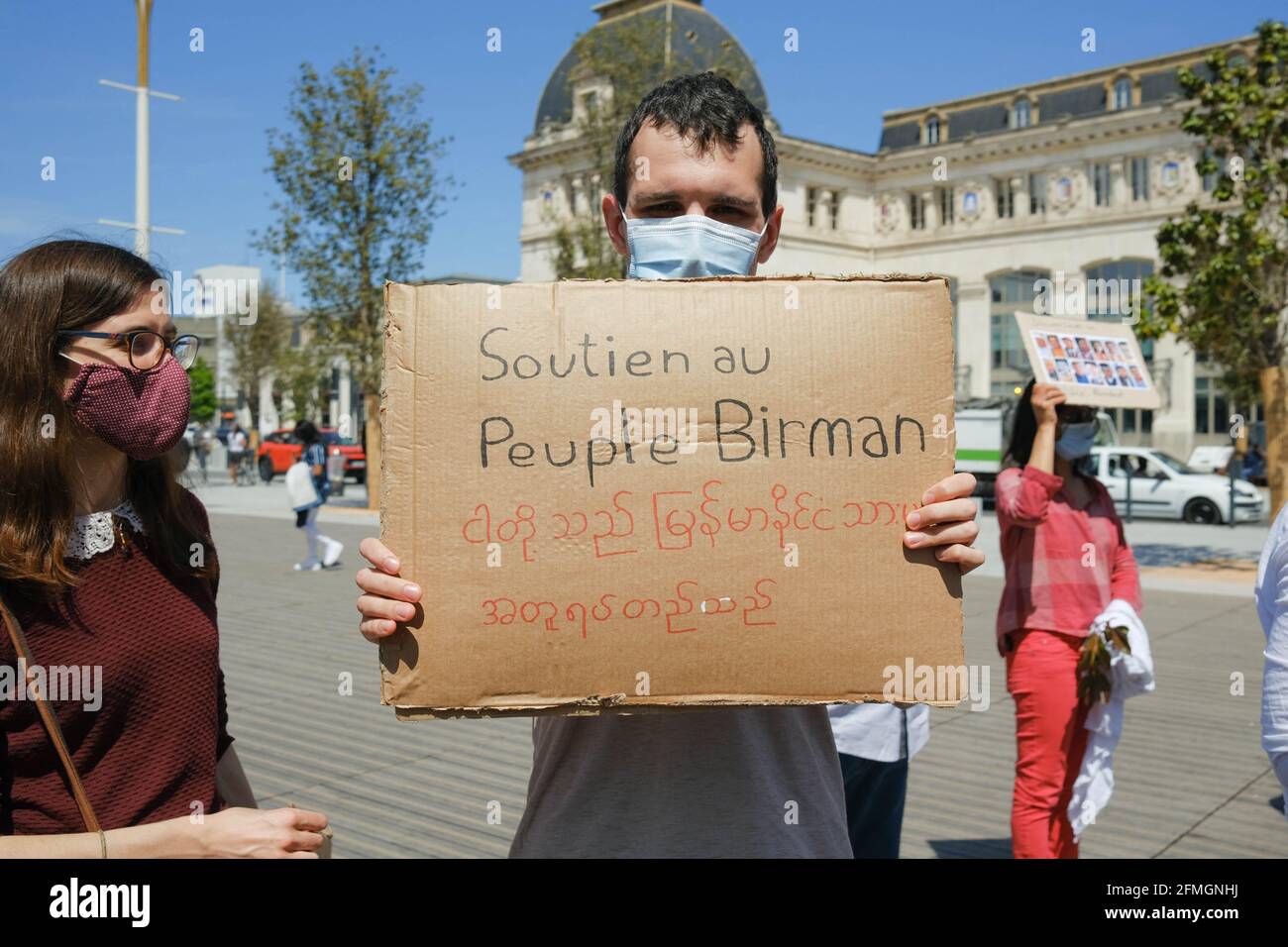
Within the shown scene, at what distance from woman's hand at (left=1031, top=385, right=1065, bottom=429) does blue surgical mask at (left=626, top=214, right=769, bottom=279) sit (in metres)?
2.64

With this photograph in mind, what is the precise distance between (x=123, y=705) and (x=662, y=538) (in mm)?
997

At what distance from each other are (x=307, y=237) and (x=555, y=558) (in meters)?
24.5

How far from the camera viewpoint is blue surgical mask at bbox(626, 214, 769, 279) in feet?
7.26

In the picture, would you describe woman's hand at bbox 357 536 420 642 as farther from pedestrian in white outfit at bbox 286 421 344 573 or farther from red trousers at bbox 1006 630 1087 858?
pedestrian in white outfit at bbox 286 421 344 573

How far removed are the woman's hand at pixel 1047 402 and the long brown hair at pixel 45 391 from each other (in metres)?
3.31

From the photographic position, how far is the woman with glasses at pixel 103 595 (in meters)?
1.99

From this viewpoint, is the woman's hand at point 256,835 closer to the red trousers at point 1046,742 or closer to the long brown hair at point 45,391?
the long brown hair at point 45,391

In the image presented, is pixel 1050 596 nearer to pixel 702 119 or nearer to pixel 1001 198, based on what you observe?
pixel 702 119

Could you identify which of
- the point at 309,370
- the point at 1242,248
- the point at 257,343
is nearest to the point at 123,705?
the point at 1242,248

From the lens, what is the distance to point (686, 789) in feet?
6.64

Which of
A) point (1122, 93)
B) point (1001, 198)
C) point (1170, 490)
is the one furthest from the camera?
point (1001, 198)

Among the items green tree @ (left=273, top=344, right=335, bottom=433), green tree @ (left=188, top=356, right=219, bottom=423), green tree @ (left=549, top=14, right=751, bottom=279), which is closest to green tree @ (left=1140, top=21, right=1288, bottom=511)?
green tree @ (left=549, top=14, right=751, bottom=279)

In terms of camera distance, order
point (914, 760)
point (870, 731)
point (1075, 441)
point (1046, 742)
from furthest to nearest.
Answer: point (914, 760), point (1075, 441), point (1046, 742), point (870, 731)
